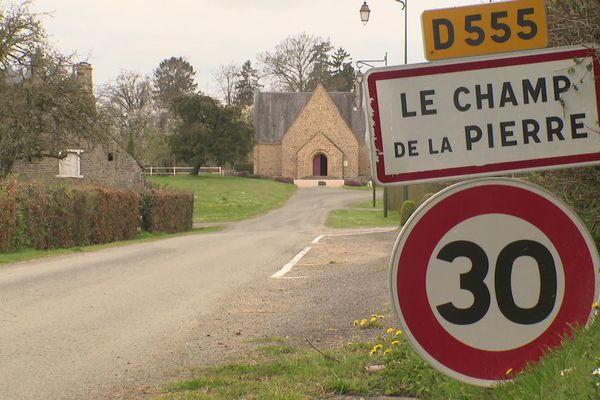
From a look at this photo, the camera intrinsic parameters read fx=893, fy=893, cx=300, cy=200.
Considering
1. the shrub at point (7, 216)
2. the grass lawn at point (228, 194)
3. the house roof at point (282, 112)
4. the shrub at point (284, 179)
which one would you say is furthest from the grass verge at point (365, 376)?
the house roof at point (282, 112)

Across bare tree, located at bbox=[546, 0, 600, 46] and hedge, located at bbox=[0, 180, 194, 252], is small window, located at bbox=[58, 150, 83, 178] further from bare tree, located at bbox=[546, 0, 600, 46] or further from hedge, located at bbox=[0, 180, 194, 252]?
bare tree, located at bbox=[546, 0, 600, 46]

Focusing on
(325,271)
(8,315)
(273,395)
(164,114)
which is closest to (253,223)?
(325,271)

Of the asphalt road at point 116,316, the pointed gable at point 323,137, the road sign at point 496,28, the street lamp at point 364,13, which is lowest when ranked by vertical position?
the asphalt road at point 116,316

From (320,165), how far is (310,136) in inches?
127

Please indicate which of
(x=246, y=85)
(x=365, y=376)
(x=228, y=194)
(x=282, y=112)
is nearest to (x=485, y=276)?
(x=365, y=376)

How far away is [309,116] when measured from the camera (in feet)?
307

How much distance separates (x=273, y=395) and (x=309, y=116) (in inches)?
3462

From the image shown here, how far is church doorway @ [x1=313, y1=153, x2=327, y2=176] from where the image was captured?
307 feet

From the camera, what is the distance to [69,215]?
27.1 meters

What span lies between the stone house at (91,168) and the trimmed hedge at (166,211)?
7931 mm

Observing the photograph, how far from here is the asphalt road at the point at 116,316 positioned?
7.44 meters

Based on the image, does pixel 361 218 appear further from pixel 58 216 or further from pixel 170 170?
pixel 170 170

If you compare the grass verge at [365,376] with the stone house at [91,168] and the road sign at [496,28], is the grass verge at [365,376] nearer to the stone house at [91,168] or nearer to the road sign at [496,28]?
the road sign at [496,28]

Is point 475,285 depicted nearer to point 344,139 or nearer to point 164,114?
point 344,139
